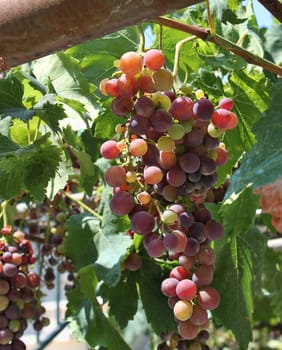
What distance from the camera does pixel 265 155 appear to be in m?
0.66

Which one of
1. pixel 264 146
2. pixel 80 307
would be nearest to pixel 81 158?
pixel 80 307

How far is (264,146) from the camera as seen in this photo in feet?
2.22

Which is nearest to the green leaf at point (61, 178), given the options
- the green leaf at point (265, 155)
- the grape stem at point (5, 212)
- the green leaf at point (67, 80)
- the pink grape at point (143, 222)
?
the green leaf at point (67, 80)

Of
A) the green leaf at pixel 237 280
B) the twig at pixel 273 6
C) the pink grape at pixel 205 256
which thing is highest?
the twig at pixel 273 6

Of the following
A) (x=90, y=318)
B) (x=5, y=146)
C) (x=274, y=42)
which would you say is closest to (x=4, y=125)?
(x=5, y=146)

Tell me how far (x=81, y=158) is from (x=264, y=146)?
454 millimetres

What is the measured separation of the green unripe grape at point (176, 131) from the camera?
73 centimetres

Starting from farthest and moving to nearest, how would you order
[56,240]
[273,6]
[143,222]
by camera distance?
[56,240] → [143,222] → [273,6]

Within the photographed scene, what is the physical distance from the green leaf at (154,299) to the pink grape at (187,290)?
0.24 m

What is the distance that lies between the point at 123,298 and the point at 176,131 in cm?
47

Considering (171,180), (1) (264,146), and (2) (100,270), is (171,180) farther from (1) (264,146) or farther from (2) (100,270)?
(2) (100,270)

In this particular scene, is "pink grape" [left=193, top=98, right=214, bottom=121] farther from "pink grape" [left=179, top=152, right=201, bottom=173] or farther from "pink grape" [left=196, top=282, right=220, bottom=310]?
"pink grape" [left=196, top=282, right=220, bottom=310]

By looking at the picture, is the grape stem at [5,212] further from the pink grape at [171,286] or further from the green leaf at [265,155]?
the green leaf at [265,155]

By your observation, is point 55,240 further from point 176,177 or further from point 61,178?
point 176,177
